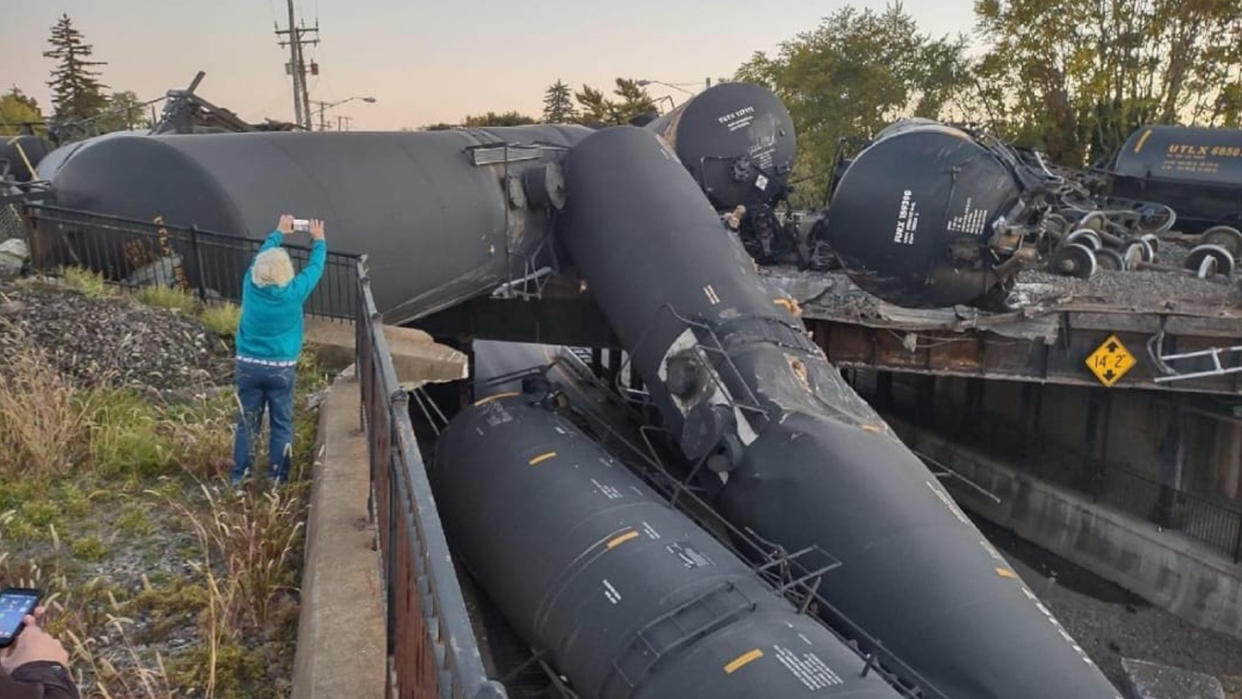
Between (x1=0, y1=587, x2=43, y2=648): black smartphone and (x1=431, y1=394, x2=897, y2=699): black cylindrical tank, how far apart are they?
4442 mm

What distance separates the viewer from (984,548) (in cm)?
841

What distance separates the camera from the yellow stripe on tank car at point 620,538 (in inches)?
307

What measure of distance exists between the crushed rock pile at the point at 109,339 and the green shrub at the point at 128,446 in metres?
0.86

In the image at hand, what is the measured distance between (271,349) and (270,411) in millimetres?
439

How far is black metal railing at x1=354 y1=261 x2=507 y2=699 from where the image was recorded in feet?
6.20

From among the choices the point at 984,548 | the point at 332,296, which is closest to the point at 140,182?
the point at 332,296

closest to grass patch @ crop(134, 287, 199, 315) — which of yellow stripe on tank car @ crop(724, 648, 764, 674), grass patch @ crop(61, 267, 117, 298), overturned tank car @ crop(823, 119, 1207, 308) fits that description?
grass patch @ crop(61, 267, 117, 298)

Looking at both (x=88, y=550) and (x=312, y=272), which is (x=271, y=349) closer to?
(x=312, y=272)

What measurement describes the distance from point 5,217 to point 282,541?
33.7 feet

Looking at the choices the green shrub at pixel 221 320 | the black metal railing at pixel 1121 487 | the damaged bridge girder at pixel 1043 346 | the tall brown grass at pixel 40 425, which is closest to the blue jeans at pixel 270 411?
the tall brown grass at pixel 40 425

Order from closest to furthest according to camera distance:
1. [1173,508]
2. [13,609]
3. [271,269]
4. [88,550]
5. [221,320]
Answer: [13,609] < [88,550] < [271,269] < [221,320] < [1173,508]

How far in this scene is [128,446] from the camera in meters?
6.47

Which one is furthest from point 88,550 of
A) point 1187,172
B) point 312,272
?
point 1187,172

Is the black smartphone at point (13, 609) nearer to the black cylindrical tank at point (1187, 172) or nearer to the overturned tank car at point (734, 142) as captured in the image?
the overturned tank car at point (734, 142)
